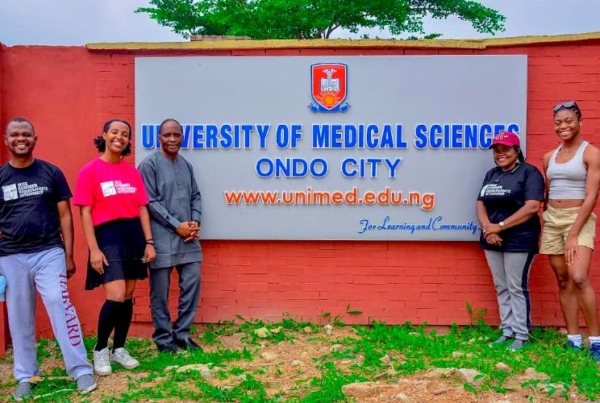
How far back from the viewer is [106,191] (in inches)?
168

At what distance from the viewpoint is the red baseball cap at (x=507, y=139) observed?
4.73 metres

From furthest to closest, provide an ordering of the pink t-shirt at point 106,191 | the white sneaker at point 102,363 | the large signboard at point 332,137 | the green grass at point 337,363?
1. the large signboard at point 332,137
2. the white sneaker at point 102,363
3. the pink t-shirt at point 106,191
4. the green grass at point 337,363

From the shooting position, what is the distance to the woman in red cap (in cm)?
475

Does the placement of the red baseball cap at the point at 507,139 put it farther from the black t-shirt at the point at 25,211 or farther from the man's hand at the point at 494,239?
the black t-shirt at the point at 25,211

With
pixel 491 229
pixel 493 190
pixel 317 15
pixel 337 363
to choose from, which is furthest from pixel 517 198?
pixel 317 15

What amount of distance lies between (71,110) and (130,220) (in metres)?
1.55

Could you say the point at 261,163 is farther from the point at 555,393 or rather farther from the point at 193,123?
the point at 555,393

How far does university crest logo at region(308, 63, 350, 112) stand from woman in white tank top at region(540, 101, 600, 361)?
166cm

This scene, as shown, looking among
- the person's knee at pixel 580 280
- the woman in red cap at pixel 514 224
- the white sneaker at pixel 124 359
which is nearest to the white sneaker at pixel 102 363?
the white sneaker at pixel 124 359

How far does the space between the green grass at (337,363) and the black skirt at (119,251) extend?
71 cm

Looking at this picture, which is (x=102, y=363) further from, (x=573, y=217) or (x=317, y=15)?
(x=317, y=15)

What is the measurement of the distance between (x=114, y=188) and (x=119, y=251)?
0.43m

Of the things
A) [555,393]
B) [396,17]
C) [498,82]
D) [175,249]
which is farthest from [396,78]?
[396,17]

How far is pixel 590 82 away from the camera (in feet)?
16.9
